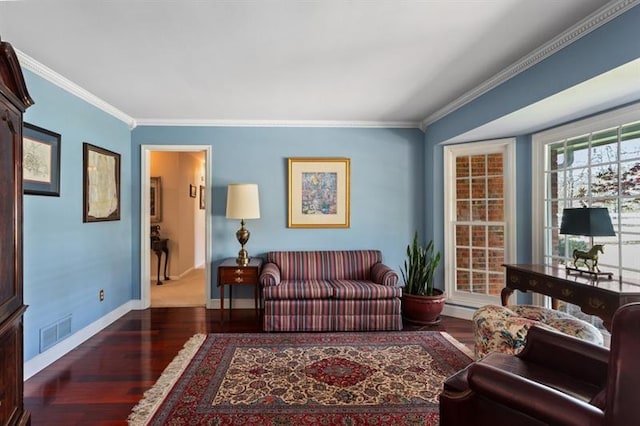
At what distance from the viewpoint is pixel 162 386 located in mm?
2148

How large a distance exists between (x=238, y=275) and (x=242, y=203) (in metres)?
0.81

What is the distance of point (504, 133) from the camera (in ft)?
10.4

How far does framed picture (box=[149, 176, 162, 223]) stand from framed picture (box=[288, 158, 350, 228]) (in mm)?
2907

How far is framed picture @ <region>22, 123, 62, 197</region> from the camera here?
90.0 inches

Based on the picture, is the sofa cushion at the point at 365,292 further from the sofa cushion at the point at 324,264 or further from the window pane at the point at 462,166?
the window pane at the point at 462,166

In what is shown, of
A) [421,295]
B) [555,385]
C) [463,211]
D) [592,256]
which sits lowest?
[421,295]

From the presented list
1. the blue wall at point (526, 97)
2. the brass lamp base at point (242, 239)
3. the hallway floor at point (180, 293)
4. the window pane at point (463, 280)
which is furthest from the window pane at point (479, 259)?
the hallway floor at point (180, 293)

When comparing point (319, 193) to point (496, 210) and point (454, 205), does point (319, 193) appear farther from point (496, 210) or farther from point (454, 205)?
point (496, 210)

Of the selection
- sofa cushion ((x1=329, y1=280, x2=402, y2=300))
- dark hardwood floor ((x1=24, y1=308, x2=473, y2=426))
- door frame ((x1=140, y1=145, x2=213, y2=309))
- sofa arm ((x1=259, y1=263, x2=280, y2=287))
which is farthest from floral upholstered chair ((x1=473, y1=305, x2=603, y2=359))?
door frame ((x1=140, y1=145, x2=213, y2=309))

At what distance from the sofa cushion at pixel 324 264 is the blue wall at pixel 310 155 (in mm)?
230

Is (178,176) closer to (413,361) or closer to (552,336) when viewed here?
(413,361)

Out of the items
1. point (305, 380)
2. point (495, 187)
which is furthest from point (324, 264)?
point (495, 187)

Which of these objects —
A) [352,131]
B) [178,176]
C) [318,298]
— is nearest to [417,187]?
[352,131]

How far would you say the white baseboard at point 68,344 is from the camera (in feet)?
7.68
